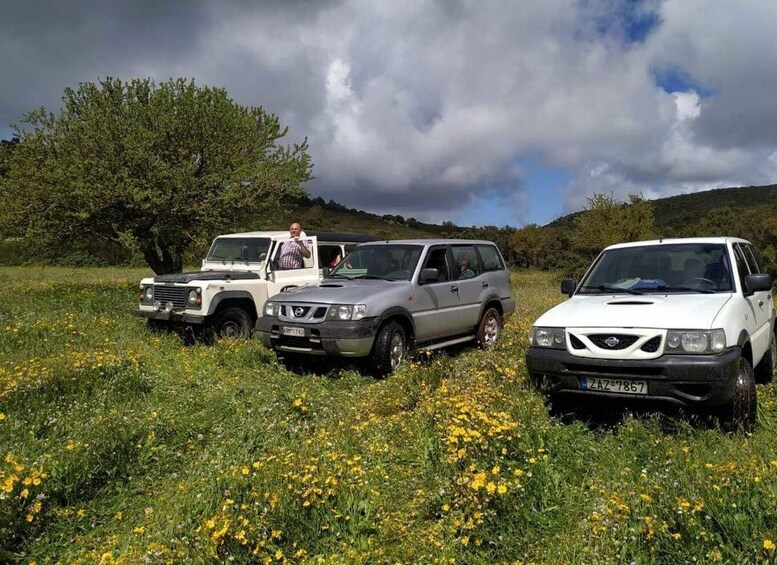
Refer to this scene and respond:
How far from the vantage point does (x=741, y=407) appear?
454 centimetres

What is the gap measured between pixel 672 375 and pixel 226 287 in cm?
646

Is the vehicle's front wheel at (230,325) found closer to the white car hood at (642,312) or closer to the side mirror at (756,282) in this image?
the white car hood at (642,312)

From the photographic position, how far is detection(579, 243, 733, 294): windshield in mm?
5465

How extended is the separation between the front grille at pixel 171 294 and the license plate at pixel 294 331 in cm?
247

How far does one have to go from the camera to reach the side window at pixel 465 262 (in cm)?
859

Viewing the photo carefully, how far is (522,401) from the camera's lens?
5000 mm

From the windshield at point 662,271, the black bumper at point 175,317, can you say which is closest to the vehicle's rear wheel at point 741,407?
the windshield at point 662,271

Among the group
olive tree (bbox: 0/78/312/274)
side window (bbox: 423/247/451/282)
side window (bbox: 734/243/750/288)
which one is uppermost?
olive tree (bbox: 0/78/312/274)

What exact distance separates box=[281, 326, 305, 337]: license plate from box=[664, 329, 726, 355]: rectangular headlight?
13.2 ft

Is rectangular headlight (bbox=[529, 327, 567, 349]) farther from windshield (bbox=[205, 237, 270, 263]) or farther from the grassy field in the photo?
windshield (bbox=[205, 237, 270, 263])

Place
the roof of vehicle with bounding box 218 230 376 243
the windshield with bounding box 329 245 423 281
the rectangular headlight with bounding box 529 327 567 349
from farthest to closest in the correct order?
the roof of vehicle with bounding box 218 230 376 243 < the windshield with bounding box 329 245 423 281 < the rectangular headlight with bounding box 529 327 567 349

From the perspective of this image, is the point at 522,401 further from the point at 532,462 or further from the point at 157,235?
the point at 157,235

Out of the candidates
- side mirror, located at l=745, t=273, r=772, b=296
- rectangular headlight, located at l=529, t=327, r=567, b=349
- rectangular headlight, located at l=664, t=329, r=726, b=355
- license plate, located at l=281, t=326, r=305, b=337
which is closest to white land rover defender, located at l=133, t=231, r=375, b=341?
license plate, located at l=281, t=326, r=305, b=337

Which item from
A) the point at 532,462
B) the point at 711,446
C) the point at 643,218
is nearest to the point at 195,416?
the point at 532,462
